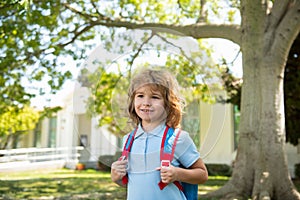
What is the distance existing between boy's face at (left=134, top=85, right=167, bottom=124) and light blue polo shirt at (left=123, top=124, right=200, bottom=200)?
0.08 meters

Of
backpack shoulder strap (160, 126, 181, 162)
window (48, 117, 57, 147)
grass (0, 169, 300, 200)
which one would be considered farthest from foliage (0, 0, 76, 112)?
window (48, 117, 57, 147)

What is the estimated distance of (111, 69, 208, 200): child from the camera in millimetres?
1804

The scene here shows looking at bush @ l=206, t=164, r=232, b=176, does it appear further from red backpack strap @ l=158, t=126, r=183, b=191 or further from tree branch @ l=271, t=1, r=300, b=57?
red backpack strap @ l=158, t=126, r=183, b=191

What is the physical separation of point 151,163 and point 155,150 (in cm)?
7

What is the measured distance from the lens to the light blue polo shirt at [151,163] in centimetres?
181

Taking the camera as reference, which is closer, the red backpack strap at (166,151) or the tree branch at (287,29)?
the red backpack strap at (166,151)

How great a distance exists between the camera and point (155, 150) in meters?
1.81

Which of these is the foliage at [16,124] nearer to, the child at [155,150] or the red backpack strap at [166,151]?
the child at [155,150]

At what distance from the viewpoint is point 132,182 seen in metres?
1.88

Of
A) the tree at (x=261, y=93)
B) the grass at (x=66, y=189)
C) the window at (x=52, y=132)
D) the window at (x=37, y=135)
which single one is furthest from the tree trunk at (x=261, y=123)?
the window at (x=37, y=135)

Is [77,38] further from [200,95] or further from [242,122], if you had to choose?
[200,95]

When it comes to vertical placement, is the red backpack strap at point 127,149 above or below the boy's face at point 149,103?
below

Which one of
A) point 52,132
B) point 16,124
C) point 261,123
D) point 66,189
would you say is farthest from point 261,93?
point 52,132

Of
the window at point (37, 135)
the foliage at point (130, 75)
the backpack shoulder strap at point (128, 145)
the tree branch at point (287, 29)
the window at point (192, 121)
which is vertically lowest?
the window at point (37, 135)
